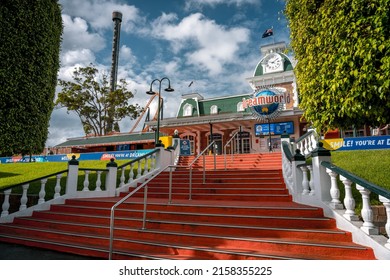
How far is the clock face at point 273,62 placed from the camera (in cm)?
2362

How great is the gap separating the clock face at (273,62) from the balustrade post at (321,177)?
20207 mm

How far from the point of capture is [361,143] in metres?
14.3

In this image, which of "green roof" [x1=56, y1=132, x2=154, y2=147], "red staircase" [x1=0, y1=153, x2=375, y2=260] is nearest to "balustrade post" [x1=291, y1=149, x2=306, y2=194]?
"red staircase" [x1=0, y1=153, x2=375, y2=260]

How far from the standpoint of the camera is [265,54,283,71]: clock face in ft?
77.5

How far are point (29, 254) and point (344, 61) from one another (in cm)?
774

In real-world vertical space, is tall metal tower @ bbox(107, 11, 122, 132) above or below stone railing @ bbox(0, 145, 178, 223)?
above

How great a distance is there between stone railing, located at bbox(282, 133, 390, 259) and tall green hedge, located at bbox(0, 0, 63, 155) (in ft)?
27.9

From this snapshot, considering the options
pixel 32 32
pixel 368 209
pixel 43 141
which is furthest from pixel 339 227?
pixel 32 32

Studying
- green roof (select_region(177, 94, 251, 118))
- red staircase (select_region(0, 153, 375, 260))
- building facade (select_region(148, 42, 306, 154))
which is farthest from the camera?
green roof (select_region(177, 94, 251, 118))

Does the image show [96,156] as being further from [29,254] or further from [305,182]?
[305,182]

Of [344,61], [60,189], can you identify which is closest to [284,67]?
[344,61]

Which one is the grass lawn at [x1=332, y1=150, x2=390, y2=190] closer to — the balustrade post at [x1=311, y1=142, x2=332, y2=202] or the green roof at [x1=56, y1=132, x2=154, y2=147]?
the balustrade post at [x1=311, y1=142, x2=332, y2=202]

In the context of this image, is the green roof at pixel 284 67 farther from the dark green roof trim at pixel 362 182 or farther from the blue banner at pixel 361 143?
the dark green roof trim at pixel 362 182

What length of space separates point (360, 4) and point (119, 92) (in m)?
30.2
